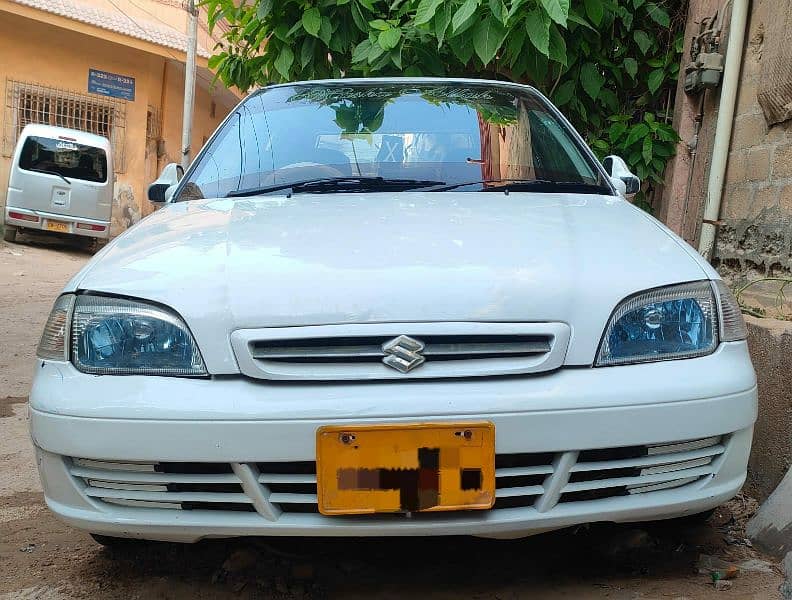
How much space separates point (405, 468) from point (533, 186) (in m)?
1.26

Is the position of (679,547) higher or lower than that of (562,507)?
lower

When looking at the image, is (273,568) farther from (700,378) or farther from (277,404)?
(700,378)

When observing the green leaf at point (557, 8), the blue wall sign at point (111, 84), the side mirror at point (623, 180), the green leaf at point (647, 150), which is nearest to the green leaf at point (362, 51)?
the green leaf at point (557, 8)

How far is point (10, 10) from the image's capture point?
13969 millimetres

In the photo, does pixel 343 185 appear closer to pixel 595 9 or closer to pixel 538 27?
pixel 538 27

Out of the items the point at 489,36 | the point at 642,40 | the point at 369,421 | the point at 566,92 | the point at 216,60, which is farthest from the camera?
the point at 216,60

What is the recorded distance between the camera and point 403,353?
1728mm

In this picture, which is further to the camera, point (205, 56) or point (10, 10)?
point (205, 56)

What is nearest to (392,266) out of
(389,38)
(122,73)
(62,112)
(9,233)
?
(389,38)

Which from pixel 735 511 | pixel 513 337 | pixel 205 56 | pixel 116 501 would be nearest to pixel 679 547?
pixel 735 511

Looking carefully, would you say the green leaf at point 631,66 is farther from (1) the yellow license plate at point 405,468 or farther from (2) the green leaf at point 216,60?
(1) the yellow license plate at point 405,468

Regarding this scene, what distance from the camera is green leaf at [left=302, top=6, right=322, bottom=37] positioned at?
4.99 metres

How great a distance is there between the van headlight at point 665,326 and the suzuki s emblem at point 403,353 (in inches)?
15.7

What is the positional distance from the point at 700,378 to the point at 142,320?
125 cm
